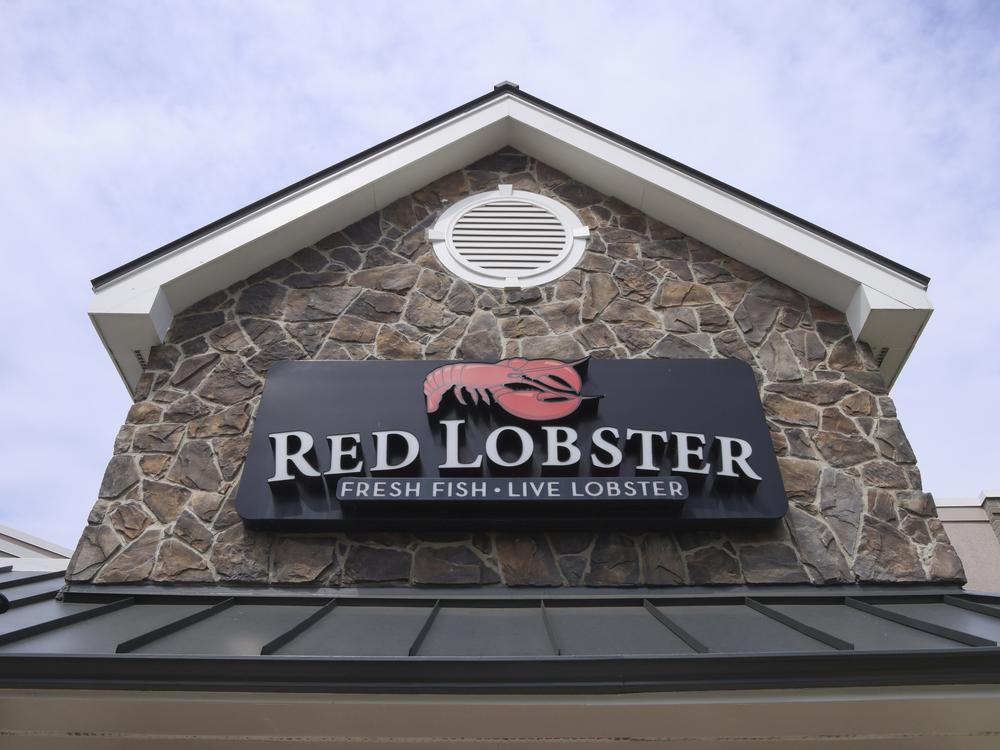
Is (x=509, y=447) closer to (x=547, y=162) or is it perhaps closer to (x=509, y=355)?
(x=509, y=355)

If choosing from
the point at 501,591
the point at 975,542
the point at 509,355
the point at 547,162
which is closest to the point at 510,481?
the point at 501,591

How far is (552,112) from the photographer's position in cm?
844

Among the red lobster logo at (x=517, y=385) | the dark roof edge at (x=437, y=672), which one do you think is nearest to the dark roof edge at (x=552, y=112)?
the red lobster logo at (x=517, y=385)

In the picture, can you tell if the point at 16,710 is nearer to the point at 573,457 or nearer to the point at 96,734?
the point at 96,734

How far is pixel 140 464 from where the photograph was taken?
6.29 meters

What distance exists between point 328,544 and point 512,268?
11.6 feet

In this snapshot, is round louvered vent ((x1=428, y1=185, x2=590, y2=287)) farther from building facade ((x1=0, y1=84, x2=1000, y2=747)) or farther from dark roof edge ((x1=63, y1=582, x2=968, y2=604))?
dark roof edge ((x1=63, y1=582, x2=968, y2=604))

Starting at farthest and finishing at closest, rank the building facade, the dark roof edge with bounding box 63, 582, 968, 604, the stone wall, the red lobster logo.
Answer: the red lobster logo → the stone wall → the dark roof edge with bounding box 63, 582, 968, 604 → the building facade

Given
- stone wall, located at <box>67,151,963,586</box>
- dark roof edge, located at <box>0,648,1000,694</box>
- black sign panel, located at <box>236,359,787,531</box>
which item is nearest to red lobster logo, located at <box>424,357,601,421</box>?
black sign panel, located at <box>236,359,787,531</box>

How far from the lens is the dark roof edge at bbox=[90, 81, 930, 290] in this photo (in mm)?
6941

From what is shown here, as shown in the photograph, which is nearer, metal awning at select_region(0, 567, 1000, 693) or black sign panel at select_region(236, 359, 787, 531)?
metal awning at select_region(0, 567, 1000, 693)

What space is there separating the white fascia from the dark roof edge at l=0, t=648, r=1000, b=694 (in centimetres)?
387

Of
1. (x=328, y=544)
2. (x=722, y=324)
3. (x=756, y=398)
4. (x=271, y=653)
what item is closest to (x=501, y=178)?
(x=722, y=324)

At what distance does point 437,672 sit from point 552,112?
6778mm
